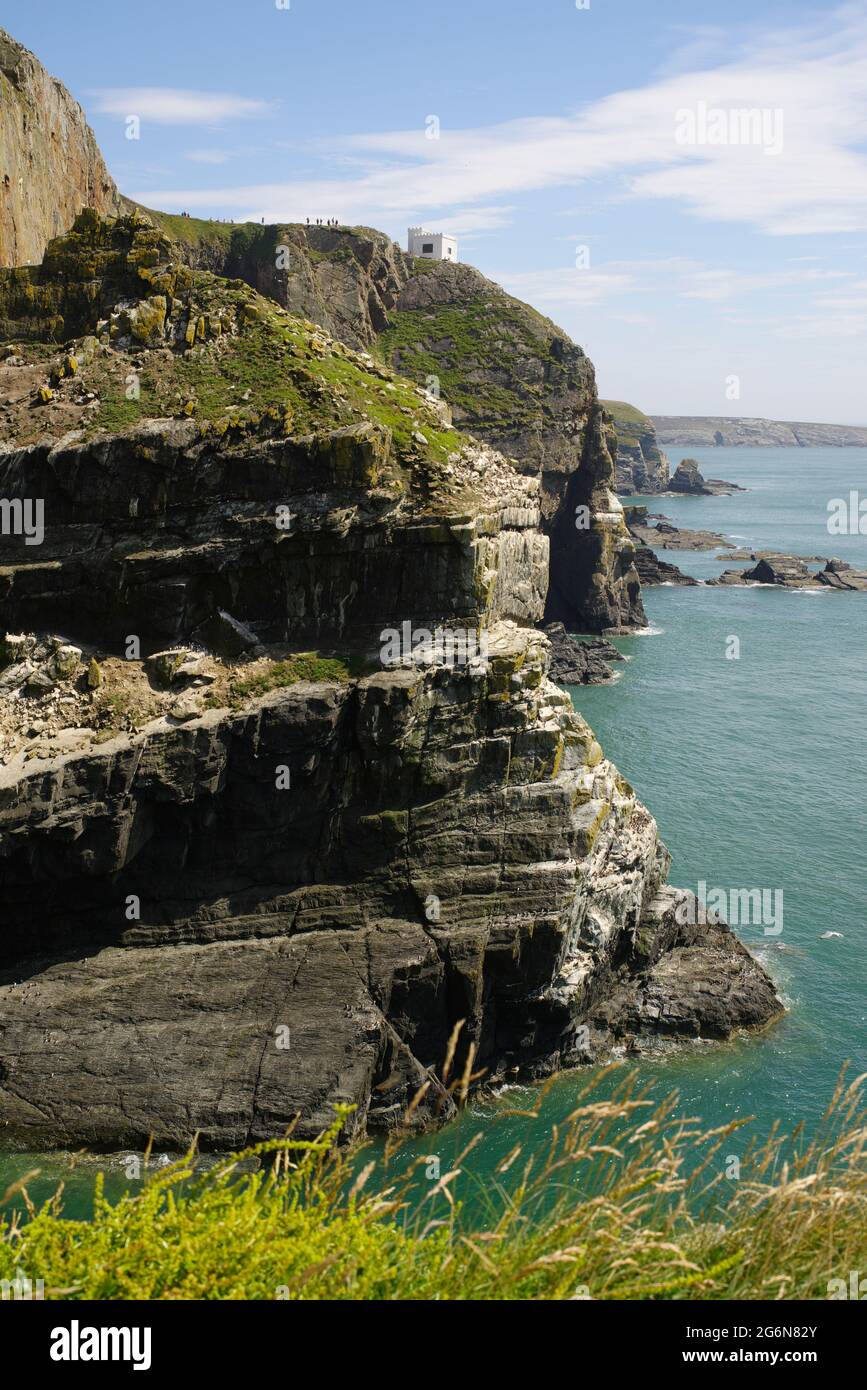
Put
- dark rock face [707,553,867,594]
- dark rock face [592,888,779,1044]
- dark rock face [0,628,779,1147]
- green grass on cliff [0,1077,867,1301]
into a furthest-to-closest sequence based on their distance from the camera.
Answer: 1. dark rock face [707,553,867,594]
2. dark rock face [592,888,779,1044]
3. dark rock face [0,628,779,1147]
4. green grass on cliff [0,1077,867,1301]

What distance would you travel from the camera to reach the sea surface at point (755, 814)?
26469 millimetres

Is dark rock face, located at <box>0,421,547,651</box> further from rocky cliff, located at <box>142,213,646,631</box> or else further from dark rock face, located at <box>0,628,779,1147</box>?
rocky cliff, located at <box>142,213,646,631</box>

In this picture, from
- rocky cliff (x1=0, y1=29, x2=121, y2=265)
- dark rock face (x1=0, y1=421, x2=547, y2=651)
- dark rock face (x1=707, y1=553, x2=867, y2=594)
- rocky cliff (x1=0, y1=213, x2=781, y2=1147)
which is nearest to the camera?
rocky cliff (x1=0, y1=213, x2=781, y2=1147)

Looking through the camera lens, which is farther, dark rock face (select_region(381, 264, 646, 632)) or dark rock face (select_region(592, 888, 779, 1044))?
dark rock face (select_region(381, 264, 646, 632))

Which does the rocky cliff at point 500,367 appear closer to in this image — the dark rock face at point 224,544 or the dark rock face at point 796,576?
the dark rock face at point 796,576

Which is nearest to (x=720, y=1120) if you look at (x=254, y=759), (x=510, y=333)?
(x=254, y=759)

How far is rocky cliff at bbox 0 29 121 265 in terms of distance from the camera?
39.4 metres

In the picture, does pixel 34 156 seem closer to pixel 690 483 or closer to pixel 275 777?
pixel 275 777

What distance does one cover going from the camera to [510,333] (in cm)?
8306

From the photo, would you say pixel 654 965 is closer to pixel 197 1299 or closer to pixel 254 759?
pixel 254 759

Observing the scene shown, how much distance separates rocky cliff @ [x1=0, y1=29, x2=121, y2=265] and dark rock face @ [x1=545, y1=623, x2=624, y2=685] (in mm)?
33227

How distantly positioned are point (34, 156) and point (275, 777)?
29.2 metres

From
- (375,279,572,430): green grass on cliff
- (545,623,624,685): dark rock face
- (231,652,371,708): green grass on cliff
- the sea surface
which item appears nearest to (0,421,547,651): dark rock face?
(231,652,371,708): green grass on cliff

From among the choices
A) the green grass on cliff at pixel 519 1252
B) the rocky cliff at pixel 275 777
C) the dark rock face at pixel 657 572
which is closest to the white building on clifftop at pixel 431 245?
the dark rock face at pixel 657 572
